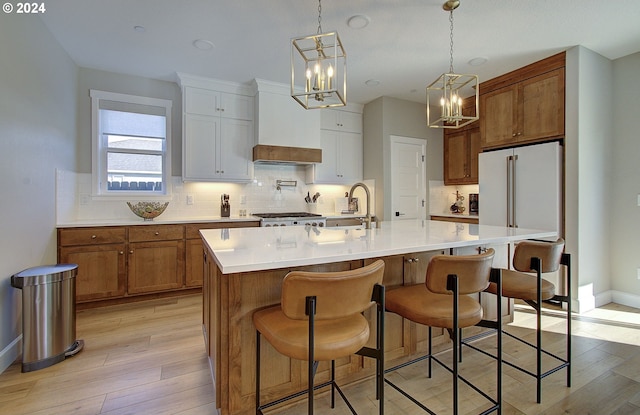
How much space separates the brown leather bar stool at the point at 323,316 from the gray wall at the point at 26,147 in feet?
6.94

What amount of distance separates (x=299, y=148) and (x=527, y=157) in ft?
9.46

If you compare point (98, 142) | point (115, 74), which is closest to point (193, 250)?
point (98, 142)

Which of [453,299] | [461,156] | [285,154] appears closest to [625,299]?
[461,156]

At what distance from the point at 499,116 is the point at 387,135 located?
1.53 meters

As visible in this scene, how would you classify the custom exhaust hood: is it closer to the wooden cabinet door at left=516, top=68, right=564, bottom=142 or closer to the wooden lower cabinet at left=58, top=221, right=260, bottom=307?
the wooden lower cabinet at left=58, top=221, right=260, bottom=307

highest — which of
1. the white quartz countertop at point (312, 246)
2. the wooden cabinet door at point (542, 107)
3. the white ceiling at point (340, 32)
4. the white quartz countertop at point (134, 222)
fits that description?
the white ceiling at point (340, 32)

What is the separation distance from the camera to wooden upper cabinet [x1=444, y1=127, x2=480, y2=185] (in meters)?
4.78

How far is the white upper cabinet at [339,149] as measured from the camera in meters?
4.79

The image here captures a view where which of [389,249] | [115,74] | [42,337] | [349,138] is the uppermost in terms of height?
[115,74]

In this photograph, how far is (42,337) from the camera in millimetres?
2100

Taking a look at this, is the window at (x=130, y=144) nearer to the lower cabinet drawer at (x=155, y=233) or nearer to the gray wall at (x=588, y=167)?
the lower cabinet drawer at (x=155, y=233)

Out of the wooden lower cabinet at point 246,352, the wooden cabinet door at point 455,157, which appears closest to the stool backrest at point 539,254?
the wooden lower cabinet at point 246,352

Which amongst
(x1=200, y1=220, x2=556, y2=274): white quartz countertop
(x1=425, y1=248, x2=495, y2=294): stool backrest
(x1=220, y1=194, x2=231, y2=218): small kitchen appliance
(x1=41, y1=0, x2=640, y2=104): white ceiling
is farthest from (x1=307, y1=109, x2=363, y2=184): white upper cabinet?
(x1=425, y1=248, x2=495, y2=294): stool backrest

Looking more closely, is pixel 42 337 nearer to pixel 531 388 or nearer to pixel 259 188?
pixel 259 188
